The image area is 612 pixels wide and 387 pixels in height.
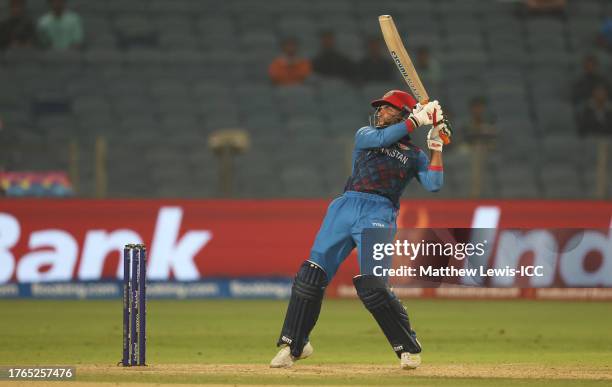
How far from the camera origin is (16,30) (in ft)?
68.3

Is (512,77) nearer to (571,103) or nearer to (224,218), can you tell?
(571,103)

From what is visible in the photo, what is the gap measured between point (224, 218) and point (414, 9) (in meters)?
7.74

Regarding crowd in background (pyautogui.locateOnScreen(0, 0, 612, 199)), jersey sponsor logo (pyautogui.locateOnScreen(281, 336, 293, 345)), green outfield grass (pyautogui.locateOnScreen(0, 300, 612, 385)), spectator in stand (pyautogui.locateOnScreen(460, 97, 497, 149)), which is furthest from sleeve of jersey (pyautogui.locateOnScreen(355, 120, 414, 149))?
crowd in background (pyautogui.locateOnScreen(0, 0, 612, 199))

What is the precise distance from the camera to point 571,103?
21203mm

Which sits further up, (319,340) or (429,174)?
(429,174)

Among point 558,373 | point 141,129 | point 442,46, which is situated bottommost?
point 558,373

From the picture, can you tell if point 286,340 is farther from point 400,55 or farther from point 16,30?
point 16,30

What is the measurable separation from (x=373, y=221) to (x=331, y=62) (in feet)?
40.6

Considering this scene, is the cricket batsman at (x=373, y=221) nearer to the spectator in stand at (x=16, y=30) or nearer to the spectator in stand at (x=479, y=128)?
the spectator in stand at (x=479, y=128)

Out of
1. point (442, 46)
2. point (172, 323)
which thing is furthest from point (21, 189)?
point (442, 46)

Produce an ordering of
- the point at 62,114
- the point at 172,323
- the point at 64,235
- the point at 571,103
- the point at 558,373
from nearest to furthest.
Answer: the point at 558,373 → the point at 172,323 → the point at 64,235 → the point at 62,114 → the point at 571,103

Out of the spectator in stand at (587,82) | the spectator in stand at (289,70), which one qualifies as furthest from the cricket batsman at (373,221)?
the spectator in stand at (587,82)

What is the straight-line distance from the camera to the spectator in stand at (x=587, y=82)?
2069cm

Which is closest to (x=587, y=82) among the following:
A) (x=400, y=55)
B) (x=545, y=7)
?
(x=545, y=7)
